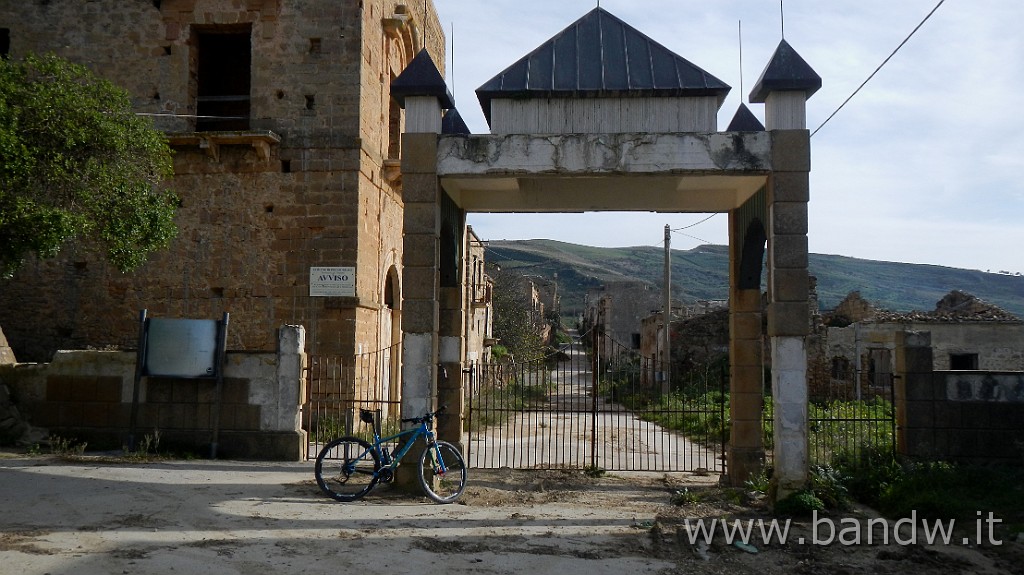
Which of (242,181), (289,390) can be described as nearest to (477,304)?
(242,181)

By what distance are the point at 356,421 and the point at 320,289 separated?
2.43 meters

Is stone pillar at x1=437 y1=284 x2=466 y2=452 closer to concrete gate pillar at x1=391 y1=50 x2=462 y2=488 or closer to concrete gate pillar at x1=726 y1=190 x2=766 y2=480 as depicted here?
concrete gate pillar at x1=391 y1=50 x2=462 y2=488

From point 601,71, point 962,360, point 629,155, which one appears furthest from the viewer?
point 962,360

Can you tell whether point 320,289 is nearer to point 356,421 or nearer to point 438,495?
point 356,421

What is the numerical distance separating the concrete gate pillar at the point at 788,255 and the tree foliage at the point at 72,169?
887 centimetres

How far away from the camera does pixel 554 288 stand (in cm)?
6275

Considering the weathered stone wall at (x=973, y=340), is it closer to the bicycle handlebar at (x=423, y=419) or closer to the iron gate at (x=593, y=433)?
the iron gate at (x=593, y=433)

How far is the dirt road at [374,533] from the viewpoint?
5805mm

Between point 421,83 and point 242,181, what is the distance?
21.2 ft

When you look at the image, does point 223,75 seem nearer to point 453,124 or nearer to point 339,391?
point 339,391

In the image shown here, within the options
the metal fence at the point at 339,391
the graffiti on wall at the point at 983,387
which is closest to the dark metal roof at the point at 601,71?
the graffiti on wall at the point at 983,387

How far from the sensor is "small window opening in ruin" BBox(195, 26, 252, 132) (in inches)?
579

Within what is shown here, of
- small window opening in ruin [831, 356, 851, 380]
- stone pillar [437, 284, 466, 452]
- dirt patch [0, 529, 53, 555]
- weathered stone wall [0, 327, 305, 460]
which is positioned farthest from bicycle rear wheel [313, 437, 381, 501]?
small window opening in ruin [831, 356, 851, 380]

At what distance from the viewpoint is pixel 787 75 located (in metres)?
8.13
